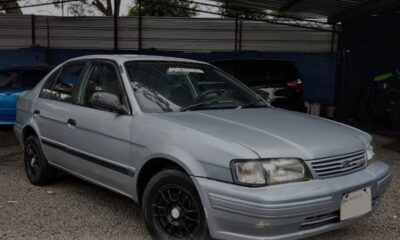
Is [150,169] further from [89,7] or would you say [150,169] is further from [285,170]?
[89,7]

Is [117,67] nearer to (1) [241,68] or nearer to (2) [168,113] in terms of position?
(2) [168,113]

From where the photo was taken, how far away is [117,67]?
176 inches

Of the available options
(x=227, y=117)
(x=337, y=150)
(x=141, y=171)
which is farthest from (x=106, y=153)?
(x=337, y=150)

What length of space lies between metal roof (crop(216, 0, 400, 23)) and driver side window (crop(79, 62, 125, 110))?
23.4 ft

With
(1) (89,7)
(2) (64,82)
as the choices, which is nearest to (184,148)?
(2) (64,82)

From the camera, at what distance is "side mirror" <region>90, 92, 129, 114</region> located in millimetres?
4156

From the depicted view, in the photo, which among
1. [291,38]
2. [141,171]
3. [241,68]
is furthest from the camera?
[291,38]

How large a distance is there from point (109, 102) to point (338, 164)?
6.41ft

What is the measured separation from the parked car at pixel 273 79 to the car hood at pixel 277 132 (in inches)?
203

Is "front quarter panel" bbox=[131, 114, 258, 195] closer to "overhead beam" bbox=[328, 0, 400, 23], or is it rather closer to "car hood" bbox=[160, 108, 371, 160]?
"car hood" bbox=[160, 108, 371, 160]

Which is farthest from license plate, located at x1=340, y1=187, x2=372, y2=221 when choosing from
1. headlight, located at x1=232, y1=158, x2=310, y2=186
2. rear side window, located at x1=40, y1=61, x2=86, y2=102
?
rear side window, located at x1=40, y1=61, x2=86, y2=102

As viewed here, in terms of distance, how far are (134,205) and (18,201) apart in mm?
1229

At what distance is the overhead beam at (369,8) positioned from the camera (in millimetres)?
9992

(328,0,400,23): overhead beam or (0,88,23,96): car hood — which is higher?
(328,0,400,23): overhead beam
